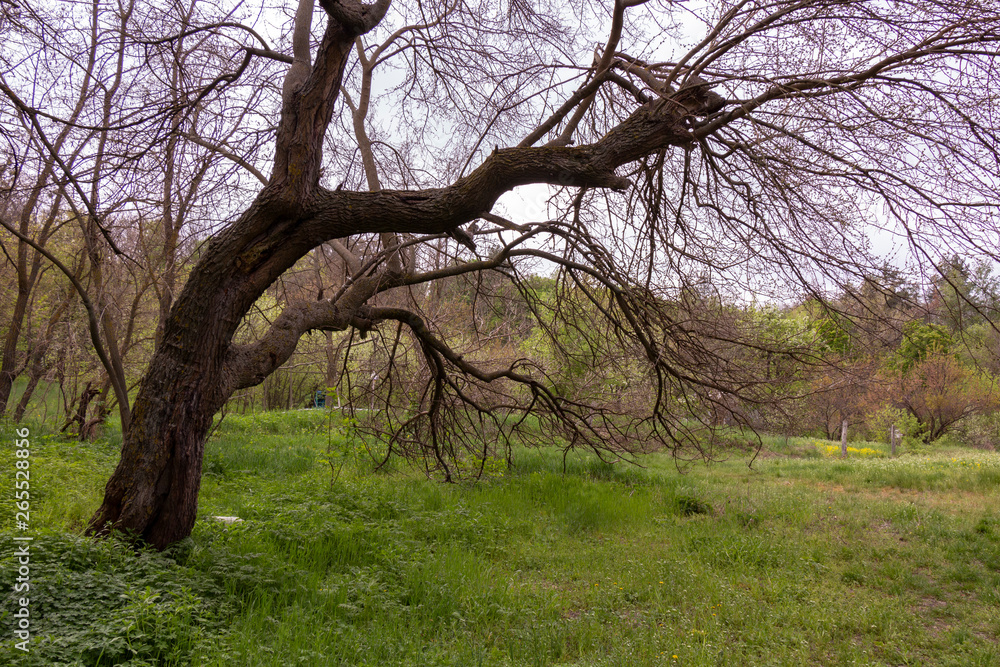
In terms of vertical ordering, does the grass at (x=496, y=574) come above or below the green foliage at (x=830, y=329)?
below

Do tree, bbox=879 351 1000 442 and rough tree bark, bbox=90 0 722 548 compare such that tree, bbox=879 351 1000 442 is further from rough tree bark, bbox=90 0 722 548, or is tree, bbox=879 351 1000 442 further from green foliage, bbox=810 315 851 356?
rough tree bark, bbox=90 0 722 548

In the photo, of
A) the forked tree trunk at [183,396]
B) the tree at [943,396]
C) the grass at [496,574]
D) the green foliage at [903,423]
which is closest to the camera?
the grass at [496,574]

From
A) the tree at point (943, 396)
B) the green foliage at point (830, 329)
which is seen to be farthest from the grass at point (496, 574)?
the tree at point (943, 396)

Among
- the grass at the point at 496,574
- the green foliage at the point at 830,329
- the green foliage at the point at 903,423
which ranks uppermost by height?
the green foliage at the point at 830,329

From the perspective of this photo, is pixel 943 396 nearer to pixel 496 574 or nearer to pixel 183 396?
pixel 496 574

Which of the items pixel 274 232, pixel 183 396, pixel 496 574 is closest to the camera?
pixel 183 396

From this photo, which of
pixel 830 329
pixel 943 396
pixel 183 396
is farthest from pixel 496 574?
pixel 943 396

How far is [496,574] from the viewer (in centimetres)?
547

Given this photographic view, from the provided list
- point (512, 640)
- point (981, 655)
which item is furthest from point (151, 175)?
point (981, 655)

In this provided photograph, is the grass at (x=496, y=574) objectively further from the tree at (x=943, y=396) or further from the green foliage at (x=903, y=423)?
the green foliage at (x=903, y=423)

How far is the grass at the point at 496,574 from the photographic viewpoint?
3482 mm

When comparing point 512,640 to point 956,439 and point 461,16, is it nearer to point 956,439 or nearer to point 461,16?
point 461,16

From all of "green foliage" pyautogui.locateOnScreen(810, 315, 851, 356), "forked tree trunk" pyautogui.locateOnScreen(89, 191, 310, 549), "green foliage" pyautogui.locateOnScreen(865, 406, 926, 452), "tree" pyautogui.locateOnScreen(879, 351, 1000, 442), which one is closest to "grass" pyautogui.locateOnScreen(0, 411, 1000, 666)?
"forked tree trunk" pyautogui.locateOnScreen(89, 191, 310, 549)

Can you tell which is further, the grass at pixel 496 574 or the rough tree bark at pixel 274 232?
the rough tree bark at pixel 274 232
